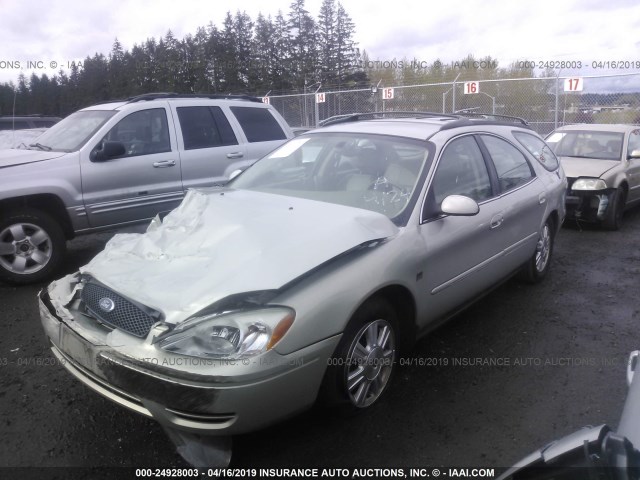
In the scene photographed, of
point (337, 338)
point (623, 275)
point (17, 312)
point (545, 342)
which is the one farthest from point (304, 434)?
point (623, 275)

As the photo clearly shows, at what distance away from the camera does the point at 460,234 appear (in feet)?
11.4

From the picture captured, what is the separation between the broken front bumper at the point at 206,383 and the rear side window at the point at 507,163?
8.04 feet

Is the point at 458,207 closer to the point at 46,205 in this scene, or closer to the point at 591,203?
the point at 46,205

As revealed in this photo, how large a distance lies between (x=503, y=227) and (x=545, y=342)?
0.93m

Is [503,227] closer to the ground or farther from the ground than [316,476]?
farther from the ground

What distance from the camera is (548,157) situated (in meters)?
5.32

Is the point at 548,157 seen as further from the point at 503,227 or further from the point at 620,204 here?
the point at 620,204

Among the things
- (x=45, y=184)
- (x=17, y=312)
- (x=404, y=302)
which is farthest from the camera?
(x=45, y=184)

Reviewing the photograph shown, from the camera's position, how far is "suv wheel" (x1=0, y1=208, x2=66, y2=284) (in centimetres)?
502

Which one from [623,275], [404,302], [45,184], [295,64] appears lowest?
[623,275]

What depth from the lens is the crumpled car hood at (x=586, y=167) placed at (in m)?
7.42

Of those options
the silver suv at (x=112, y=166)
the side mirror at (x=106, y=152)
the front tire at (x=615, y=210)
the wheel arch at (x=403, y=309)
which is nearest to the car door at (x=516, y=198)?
the wheel arch at (x=403, y=309)

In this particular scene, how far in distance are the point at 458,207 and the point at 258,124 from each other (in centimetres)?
450

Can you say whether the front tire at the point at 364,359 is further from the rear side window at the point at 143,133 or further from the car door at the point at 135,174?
the rear side window at the point at 143,133
